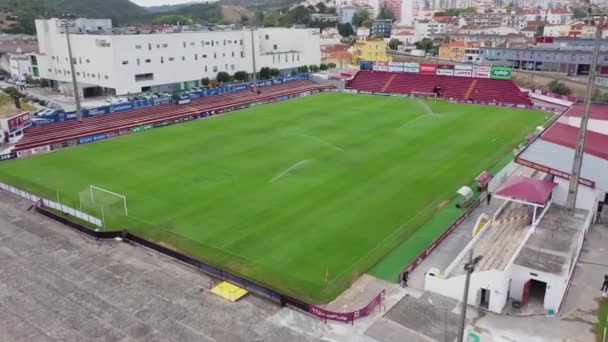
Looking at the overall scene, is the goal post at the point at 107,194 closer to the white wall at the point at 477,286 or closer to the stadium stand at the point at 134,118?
the stadium stand at the point at 134,118

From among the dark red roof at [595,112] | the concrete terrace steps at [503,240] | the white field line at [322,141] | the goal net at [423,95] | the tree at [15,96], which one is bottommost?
the white field line at [322,141]

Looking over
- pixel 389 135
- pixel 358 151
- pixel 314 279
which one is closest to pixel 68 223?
pixel 314 279

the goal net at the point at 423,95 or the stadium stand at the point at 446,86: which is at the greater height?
the stadium stand at the point at 446,86

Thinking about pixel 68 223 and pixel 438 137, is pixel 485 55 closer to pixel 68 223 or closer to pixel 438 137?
pixel 438 137

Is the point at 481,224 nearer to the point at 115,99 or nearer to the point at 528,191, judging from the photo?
the point at 528,191

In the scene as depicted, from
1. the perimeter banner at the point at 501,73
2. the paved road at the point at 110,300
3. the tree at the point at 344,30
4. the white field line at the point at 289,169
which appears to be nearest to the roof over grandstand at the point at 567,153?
the white field line at the point at 289,169

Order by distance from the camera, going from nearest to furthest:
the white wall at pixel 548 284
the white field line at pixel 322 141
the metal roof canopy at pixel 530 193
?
the white wall at pixel 548 284 → the metal roof canopy at pixel 530 193 → the white field line at pixel 322 141
